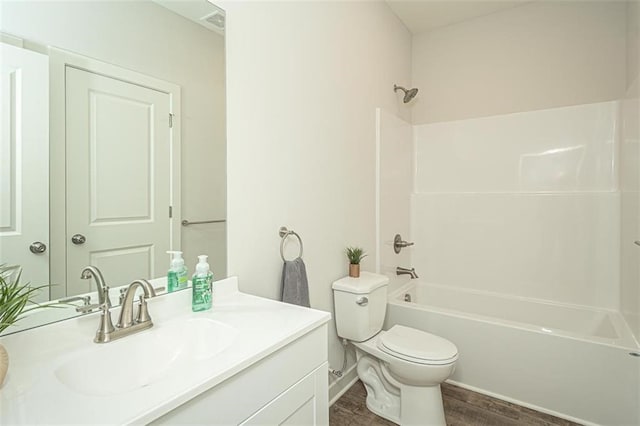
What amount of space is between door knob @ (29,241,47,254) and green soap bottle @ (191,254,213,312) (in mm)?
424

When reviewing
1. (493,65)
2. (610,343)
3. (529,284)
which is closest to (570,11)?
(493,65)

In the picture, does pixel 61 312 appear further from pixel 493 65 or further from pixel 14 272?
pixel 493 65

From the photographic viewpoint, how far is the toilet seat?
1.62 meters

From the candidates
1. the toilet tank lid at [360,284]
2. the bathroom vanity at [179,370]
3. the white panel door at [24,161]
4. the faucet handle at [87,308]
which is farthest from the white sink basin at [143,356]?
the toilet tank lid at [360,284]

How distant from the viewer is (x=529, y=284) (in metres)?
2.49

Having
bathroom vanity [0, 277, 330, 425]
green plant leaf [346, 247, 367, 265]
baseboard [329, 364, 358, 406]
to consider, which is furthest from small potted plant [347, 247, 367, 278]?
bathroom vanity [0, 277, 330, 425]

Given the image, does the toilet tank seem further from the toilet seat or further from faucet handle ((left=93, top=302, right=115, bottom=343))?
faucet handle ((left=93, top=302, right=115, bottom=343))

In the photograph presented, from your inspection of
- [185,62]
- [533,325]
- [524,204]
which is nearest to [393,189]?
[524,204]

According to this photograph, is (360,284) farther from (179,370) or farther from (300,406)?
(179,370)

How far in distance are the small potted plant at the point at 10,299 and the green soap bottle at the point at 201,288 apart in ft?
1.36

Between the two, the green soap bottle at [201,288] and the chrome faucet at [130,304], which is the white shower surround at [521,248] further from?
the chrome faucet at [130,304]

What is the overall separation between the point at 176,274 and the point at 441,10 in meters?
2.81

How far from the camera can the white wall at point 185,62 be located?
0.95 m

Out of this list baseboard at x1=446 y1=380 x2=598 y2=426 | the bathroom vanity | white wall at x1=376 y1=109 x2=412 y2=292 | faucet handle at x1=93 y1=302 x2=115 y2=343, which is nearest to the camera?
the bathroom vanity
